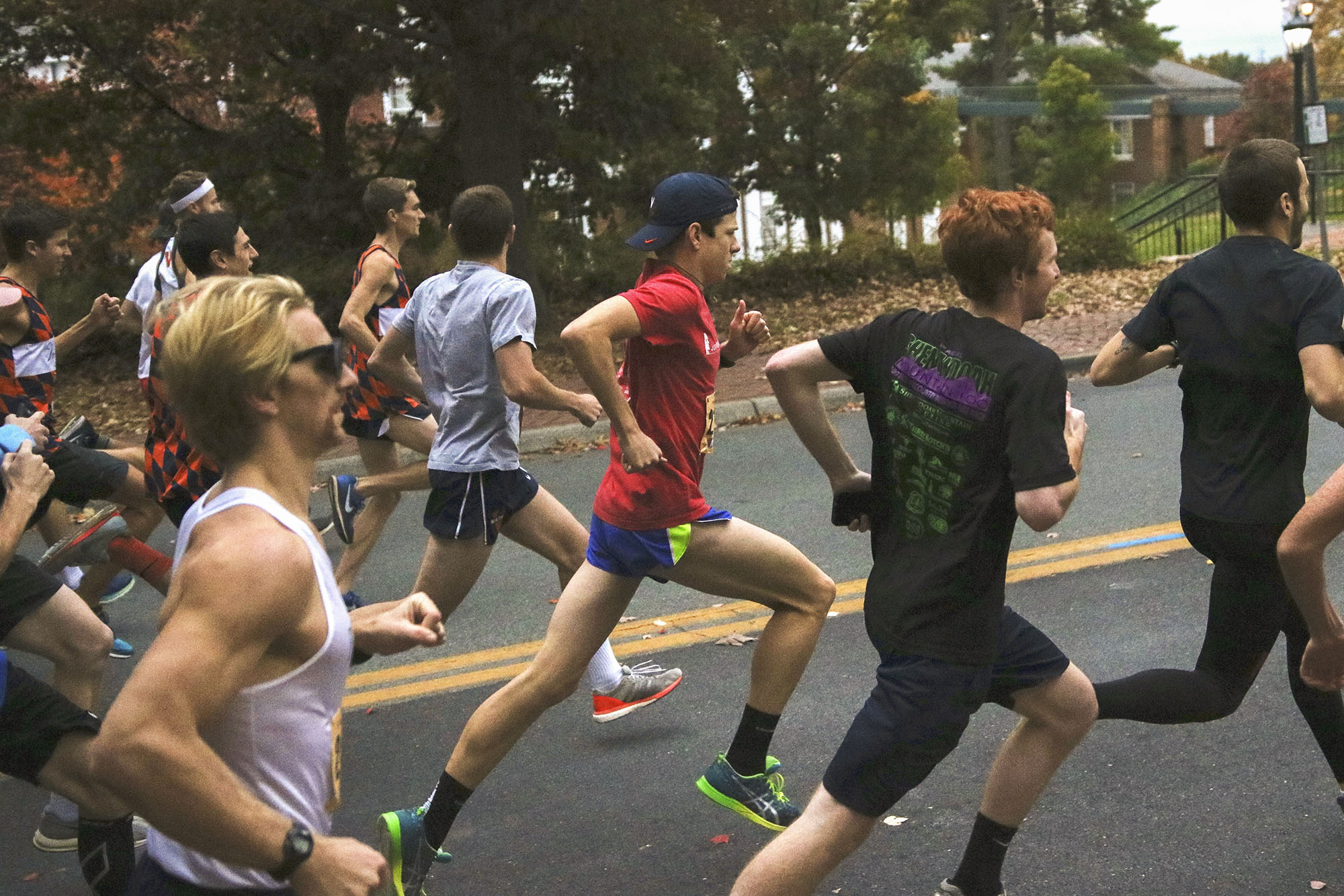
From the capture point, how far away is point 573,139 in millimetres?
19281

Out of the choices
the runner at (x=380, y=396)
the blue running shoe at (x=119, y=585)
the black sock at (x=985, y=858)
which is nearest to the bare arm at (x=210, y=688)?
the black sock at (x=985, y=858)

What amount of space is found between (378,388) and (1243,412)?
4409mm

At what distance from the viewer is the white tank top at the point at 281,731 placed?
220 cm

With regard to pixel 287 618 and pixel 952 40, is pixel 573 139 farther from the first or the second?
pixel 287 618

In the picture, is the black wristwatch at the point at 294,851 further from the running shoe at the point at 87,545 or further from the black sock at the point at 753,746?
the running shoe at the point at 87,545

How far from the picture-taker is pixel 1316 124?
1958 cm

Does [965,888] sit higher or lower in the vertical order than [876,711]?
lower

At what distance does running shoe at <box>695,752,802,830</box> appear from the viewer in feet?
14.0

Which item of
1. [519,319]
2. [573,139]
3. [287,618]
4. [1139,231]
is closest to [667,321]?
[519,319]

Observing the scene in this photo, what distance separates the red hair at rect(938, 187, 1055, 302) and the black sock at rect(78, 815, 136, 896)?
239 centimetres

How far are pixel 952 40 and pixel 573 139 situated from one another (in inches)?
575

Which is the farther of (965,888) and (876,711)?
(965,888)

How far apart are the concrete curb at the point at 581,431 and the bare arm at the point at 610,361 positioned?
22.9 feet

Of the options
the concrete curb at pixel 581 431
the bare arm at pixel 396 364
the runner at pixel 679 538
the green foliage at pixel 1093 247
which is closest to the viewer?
the runner at pixel 679 538
